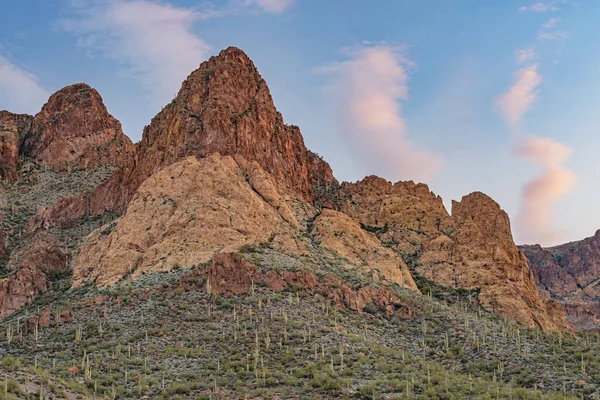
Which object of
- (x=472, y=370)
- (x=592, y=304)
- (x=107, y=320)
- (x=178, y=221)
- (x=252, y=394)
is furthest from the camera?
(x=592, y=304)

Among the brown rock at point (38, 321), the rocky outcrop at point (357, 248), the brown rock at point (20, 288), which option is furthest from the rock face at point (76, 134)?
the brown rock at point (38, 321)

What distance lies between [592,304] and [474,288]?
9907 cm

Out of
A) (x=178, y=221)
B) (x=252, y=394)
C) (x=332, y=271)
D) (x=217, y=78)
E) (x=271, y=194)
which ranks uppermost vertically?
(x=217, y=78)

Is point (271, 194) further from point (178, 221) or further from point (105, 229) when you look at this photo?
point (105, 229)

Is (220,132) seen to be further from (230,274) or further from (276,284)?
(276,284)

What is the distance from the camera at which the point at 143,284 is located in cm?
7050

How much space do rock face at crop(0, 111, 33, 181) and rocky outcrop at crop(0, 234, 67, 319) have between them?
34.7 meters

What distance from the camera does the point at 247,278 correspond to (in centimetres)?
6938

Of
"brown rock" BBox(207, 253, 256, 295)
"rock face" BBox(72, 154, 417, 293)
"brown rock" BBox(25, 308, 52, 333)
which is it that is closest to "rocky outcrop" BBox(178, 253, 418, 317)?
"brown rock" BBox(207, 253, 256, 295)

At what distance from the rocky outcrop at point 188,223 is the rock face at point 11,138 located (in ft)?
136

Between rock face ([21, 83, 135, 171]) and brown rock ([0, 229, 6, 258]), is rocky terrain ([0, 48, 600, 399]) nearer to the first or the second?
brown rock ([0, 229, 6, 258])

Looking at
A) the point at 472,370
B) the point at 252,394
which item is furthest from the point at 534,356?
the point at 252,394

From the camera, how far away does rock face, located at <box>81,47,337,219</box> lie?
9519 cm

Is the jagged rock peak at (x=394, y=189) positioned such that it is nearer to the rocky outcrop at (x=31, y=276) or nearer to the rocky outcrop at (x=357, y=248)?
the rocky outcrop at (x=357, y=248)
